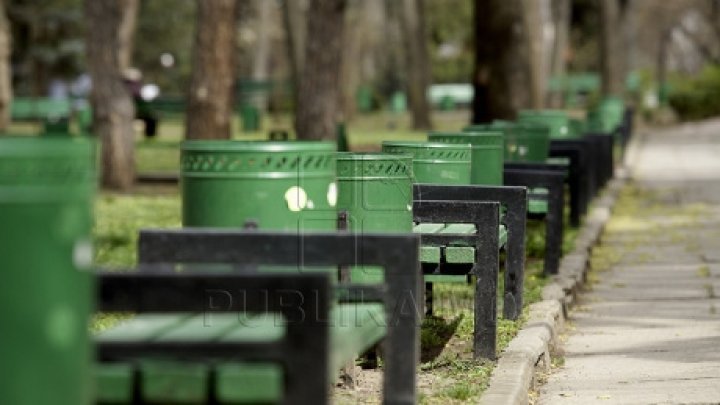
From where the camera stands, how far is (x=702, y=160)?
31.4m

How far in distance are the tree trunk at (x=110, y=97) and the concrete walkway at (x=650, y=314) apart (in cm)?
610

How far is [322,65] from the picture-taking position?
68.8ft

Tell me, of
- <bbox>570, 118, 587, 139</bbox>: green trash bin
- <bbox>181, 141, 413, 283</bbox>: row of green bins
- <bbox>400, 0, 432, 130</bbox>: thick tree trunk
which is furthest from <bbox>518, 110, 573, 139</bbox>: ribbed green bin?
<bbox>400, 0, 432, 130</bbox>: thick tree trunk

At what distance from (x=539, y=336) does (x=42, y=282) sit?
5577mm

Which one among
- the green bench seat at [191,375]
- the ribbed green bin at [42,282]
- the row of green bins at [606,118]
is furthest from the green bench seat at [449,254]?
the row of green bins at [606,118]

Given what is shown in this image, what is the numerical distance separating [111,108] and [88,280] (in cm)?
1799

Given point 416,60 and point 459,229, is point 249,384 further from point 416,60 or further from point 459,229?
point 416,60

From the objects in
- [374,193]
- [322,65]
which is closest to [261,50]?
[322,65]

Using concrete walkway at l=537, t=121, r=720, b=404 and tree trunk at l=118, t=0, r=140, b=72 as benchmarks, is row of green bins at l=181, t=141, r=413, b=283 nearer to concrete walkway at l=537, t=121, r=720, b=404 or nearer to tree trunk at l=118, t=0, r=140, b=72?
concrete walkway at l=537, t=121, r=720, b=404

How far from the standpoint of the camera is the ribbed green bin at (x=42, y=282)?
3.47m

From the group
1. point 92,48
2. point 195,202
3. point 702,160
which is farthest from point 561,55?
point 195,202

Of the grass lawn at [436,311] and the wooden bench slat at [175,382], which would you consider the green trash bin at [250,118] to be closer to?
the grass lawn at [436,311]

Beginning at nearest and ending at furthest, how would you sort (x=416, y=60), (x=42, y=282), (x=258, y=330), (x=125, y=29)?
(x=42, y=282)
(x=258, y=330)
(x=125, y=29)
(x=416, y=60)

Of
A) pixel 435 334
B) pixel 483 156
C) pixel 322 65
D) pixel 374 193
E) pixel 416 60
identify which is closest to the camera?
pixel 374 193
